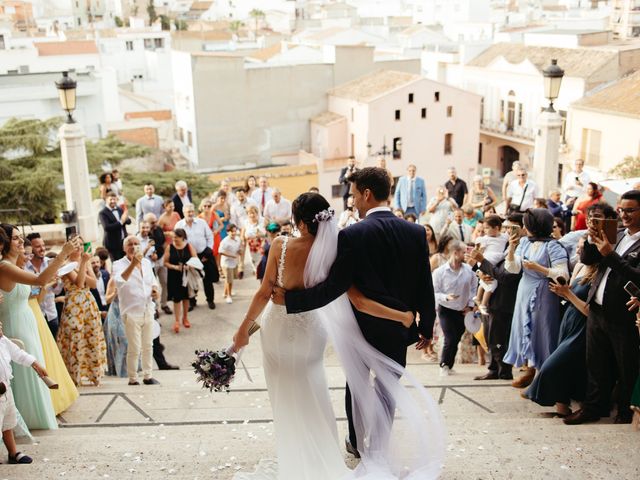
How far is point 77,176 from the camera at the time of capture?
11.9 metres

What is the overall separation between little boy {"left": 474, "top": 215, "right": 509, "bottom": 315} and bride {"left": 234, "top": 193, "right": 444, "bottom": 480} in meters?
2.53

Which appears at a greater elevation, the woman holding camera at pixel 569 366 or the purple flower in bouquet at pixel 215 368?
the purple flower in bouquet at pixel 215 368

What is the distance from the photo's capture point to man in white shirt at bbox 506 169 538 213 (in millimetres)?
10781

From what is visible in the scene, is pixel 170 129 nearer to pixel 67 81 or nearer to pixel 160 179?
pixel 160 179

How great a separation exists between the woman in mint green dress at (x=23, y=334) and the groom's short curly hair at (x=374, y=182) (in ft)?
8.84

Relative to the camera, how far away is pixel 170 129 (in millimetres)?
46906

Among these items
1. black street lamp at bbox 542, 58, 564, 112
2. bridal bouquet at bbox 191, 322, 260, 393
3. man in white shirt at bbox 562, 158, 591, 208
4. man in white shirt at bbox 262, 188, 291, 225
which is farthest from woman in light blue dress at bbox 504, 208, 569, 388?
man in white shirt at bbox 262, 188, 291, 225

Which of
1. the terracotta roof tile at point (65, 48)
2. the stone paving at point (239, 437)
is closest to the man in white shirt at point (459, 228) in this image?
the stone paving at point (239, 437)

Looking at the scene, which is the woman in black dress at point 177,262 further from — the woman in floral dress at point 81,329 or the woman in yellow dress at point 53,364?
the woman in yellow dress at point 53,364

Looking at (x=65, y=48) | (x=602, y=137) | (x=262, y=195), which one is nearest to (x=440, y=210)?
(x=262, y=195)

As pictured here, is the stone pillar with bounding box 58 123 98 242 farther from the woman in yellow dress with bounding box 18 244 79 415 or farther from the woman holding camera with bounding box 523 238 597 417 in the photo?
the woman holding camera with bounding box 523 238 597 417

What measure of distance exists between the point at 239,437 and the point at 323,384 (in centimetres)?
112

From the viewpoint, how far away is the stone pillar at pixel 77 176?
463 inches

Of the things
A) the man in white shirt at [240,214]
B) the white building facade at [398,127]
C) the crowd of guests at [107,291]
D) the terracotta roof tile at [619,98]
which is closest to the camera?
the crowd of guests at [107,291]
